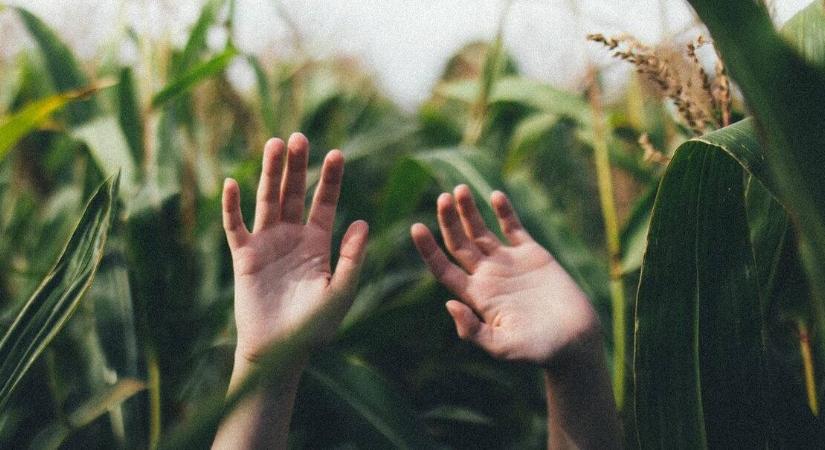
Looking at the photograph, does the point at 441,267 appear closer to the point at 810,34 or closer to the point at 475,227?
the point at 475,227

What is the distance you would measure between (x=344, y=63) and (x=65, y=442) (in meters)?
2.39

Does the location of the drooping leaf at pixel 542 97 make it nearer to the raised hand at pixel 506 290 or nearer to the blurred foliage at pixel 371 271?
the blurred foliage at pixel 371 271

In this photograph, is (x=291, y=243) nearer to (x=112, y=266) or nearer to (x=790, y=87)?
(x=112, y=266)

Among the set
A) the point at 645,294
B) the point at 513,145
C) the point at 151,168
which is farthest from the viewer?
the point at 513,145

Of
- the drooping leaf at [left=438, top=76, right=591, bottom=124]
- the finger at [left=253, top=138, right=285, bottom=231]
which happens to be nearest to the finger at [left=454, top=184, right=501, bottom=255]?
the finger at [left=253, top=138, right=285, bottom=231]

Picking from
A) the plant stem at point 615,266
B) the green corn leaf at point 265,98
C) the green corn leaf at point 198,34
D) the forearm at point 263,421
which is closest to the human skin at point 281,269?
the forearm at point 263,421

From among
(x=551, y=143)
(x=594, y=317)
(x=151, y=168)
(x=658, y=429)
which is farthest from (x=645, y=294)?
(x=551, y=143)

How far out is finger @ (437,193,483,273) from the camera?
784mm

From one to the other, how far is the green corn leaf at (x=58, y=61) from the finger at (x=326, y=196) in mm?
674

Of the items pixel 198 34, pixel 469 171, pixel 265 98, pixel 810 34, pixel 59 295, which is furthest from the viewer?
pixel 265 98

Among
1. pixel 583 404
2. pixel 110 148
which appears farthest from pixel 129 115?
pixel 583 404

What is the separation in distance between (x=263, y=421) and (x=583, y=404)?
335 mm

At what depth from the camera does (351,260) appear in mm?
693

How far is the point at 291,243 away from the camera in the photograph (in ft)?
2.34
